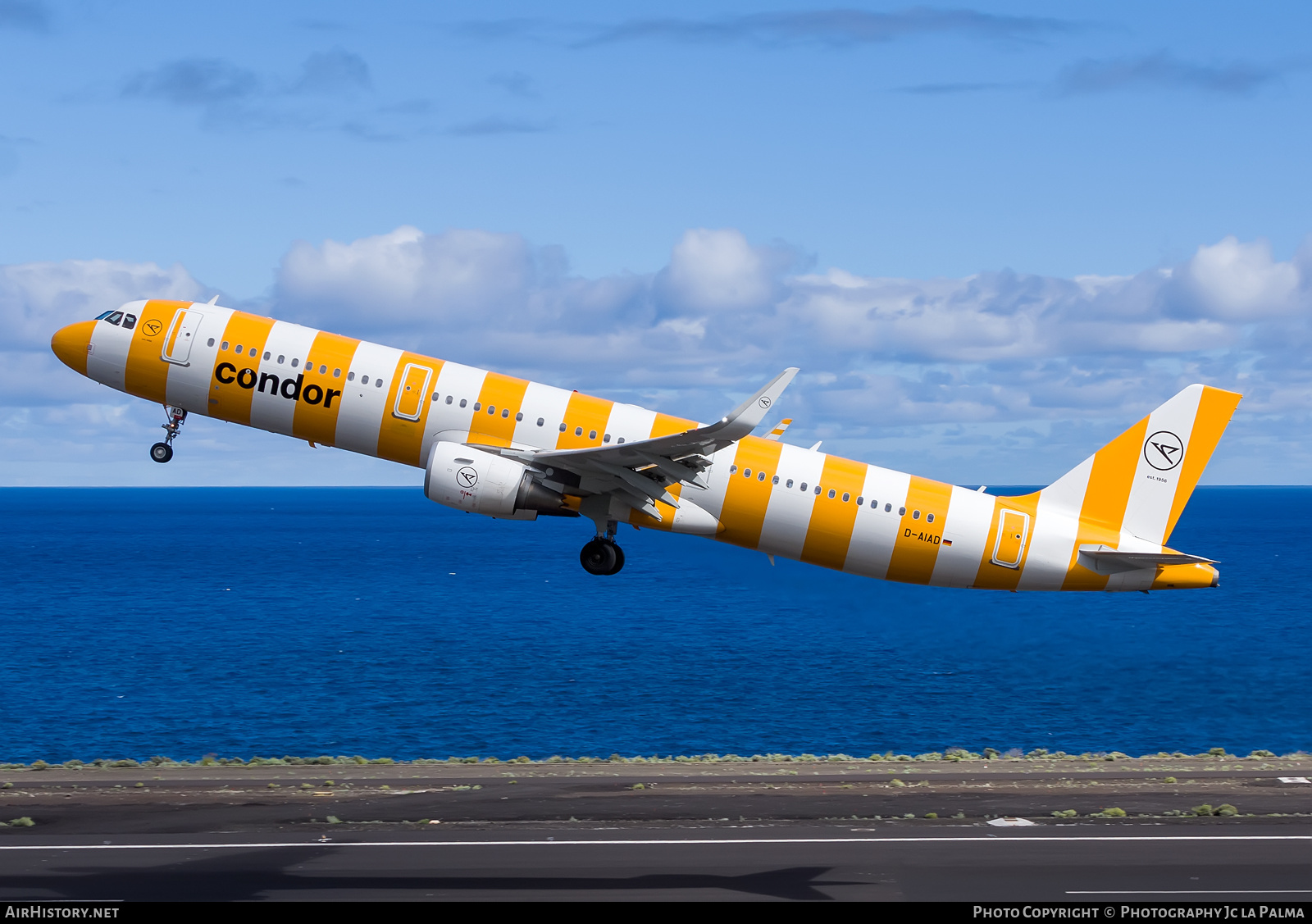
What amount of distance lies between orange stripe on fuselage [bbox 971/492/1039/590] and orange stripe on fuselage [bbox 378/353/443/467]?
17145 millimetres

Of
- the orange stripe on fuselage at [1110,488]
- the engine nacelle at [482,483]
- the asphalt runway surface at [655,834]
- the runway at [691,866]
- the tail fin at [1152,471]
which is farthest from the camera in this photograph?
the tail fin at [1152,471]

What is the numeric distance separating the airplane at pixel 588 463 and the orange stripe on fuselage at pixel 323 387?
0.04 m

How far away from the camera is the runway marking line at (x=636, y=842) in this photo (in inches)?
1168

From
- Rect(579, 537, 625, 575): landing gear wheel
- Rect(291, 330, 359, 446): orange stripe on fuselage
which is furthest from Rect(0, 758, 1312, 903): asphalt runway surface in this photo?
Rect(291, 330, 359, 446): orange stripe on fuselage

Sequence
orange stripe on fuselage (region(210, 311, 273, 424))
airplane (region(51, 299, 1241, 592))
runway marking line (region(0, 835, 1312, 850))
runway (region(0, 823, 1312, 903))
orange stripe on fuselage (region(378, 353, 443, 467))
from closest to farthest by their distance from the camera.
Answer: runway (region(0, 823, 1312, 903)), runway marking line (region(0, 835, 1312, 850)), airplane (region(51, 299, 1241, 592)), orange stripe on fuselage (region(378, 353, 443, 467)), orange stripe on fuselage (region(210, 311, 273, 424))

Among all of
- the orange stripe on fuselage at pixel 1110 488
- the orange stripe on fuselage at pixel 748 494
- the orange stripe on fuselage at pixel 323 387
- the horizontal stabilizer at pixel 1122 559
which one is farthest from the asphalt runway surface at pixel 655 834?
the orange stripe on fuselage at pixel 323 387

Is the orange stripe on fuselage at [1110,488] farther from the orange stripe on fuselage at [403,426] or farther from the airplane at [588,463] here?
the orange stripe on fuselage at [403,426]

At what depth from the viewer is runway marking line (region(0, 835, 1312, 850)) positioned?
29.7 meters

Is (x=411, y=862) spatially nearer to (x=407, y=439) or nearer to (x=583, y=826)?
(x=583, y=826)

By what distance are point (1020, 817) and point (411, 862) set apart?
17163mm

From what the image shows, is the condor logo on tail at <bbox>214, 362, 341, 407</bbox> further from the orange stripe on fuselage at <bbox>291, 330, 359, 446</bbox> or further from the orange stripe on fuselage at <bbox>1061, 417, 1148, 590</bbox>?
the orange stripe on fuselage at <bbox>1061, 417, 1148, 590</bbox>

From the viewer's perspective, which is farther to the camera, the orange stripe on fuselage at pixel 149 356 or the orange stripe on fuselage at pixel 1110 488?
the orange stripe on fuselage at pixel 1110 488

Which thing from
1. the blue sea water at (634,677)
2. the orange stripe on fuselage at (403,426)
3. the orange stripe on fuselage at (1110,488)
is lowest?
the blue sea water at (634,677)

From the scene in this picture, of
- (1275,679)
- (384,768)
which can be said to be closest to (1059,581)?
(384,768)
